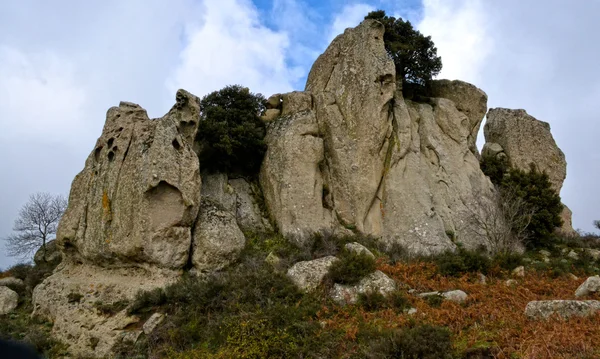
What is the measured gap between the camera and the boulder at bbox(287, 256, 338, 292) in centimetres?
1441

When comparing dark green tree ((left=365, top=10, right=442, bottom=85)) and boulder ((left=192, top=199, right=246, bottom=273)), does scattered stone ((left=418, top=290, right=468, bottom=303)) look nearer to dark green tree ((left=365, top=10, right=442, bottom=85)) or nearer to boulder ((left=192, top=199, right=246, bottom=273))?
boulder ((left=192, top=199, right=246, bottom=273))

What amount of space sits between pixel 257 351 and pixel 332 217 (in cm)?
1116

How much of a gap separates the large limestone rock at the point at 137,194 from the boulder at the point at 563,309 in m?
10.6

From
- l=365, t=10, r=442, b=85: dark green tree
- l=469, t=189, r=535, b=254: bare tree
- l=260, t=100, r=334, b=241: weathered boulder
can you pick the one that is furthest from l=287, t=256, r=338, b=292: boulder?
l=365, t=10, r=442, b=85: dark green tree

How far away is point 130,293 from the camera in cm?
1564

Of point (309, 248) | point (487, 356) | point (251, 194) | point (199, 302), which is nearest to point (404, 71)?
point (251, 194)

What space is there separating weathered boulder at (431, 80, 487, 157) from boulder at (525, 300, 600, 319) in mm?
17347

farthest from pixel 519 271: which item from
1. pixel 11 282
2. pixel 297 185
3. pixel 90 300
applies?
pixel 11 282

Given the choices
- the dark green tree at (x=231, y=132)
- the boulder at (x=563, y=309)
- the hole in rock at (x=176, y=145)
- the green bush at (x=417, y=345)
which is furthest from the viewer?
the dark green tree at (x=231, y=132)

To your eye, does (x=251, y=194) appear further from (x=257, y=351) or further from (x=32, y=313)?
(x=257, y=351)

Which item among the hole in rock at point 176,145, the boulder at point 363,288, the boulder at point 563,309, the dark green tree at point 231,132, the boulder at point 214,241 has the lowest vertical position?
the boulder at point 563,309

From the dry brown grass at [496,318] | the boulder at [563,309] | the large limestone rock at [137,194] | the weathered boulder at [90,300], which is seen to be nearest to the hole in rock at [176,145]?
the large limestone rock at [137,194]

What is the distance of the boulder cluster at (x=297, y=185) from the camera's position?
53.2 ft

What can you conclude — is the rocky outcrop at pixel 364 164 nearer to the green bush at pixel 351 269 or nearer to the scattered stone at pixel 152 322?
the green bush at pixel 351 269
